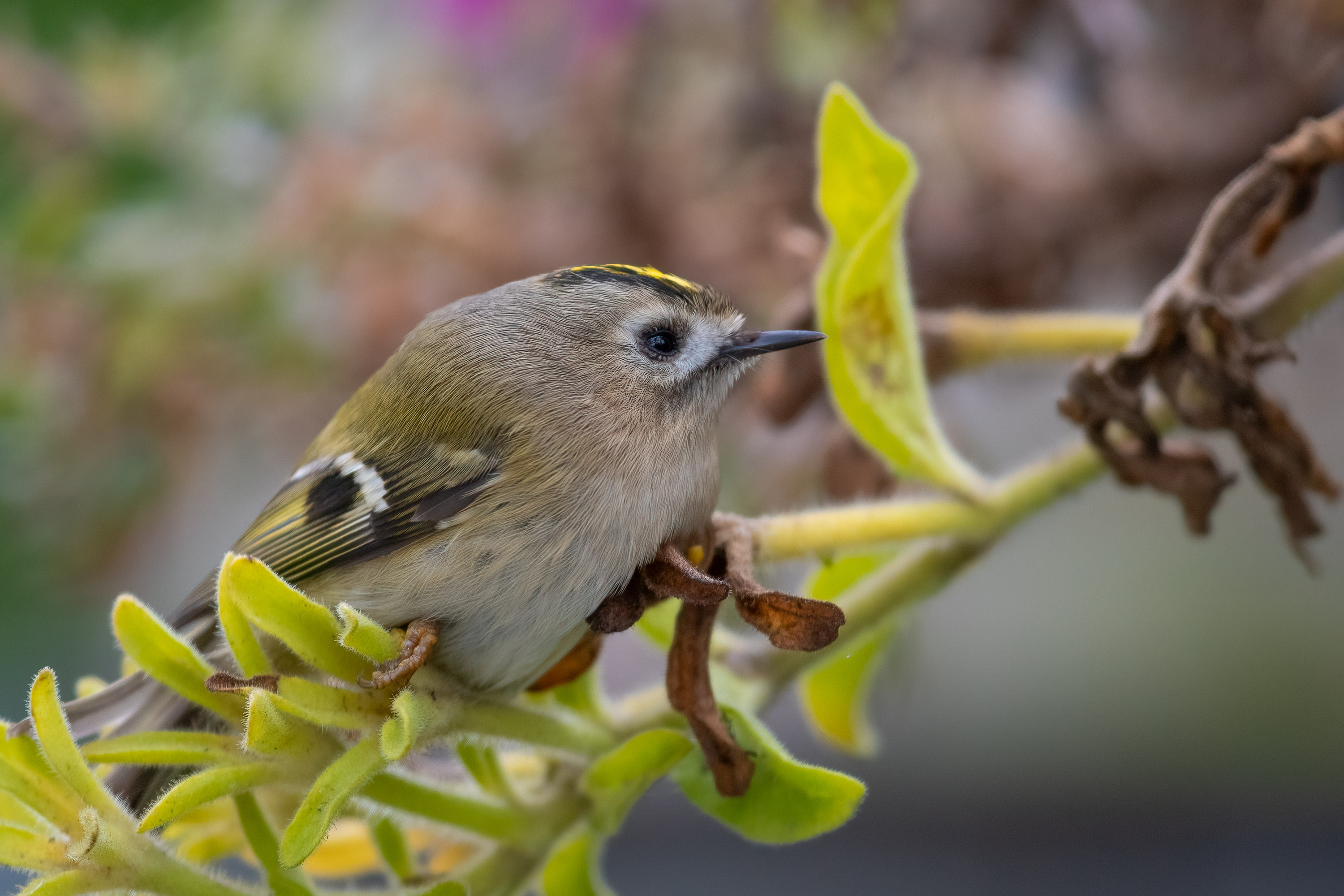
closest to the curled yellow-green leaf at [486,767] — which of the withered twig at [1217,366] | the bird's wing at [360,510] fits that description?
the bird's wing at [360,510]

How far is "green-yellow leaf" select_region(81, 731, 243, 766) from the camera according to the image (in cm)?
52

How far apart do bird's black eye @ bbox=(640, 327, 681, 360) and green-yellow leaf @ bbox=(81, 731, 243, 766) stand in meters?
0.32

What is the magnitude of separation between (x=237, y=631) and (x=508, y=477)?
0.56 feet

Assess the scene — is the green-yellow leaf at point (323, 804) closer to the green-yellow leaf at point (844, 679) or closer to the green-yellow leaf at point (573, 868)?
the green-yellow leaf at point (573, 868)

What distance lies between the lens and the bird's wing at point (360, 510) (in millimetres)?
653

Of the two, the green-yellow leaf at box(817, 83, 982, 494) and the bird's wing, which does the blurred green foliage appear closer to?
the bird's wing

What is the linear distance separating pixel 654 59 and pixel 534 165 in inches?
7.5

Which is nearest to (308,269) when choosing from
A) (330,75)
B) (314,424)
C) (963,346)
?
(314,424)

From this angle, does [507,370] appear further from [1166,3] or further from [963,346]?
[1166,3]

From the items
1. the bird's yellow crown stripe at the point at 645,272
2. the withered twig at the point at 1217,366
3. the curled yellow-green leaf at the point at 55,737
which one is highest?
the bird's yellow crown stripe at the point at 645,272

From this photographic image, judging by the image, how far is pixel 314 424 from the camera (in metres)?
1.59

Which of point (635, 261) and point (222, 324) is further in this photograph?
point (222, 324)

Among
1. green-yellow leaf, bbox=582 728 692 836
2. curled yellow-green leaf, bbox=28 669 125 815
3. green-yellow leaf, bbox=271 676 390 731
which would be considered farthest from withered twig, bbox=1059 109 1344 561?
curled yellow-green leaf, bbox=28 669 125 815

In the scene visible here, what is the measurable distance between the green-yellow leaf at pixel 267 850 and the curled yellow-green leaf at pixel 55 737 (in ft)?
0.22
